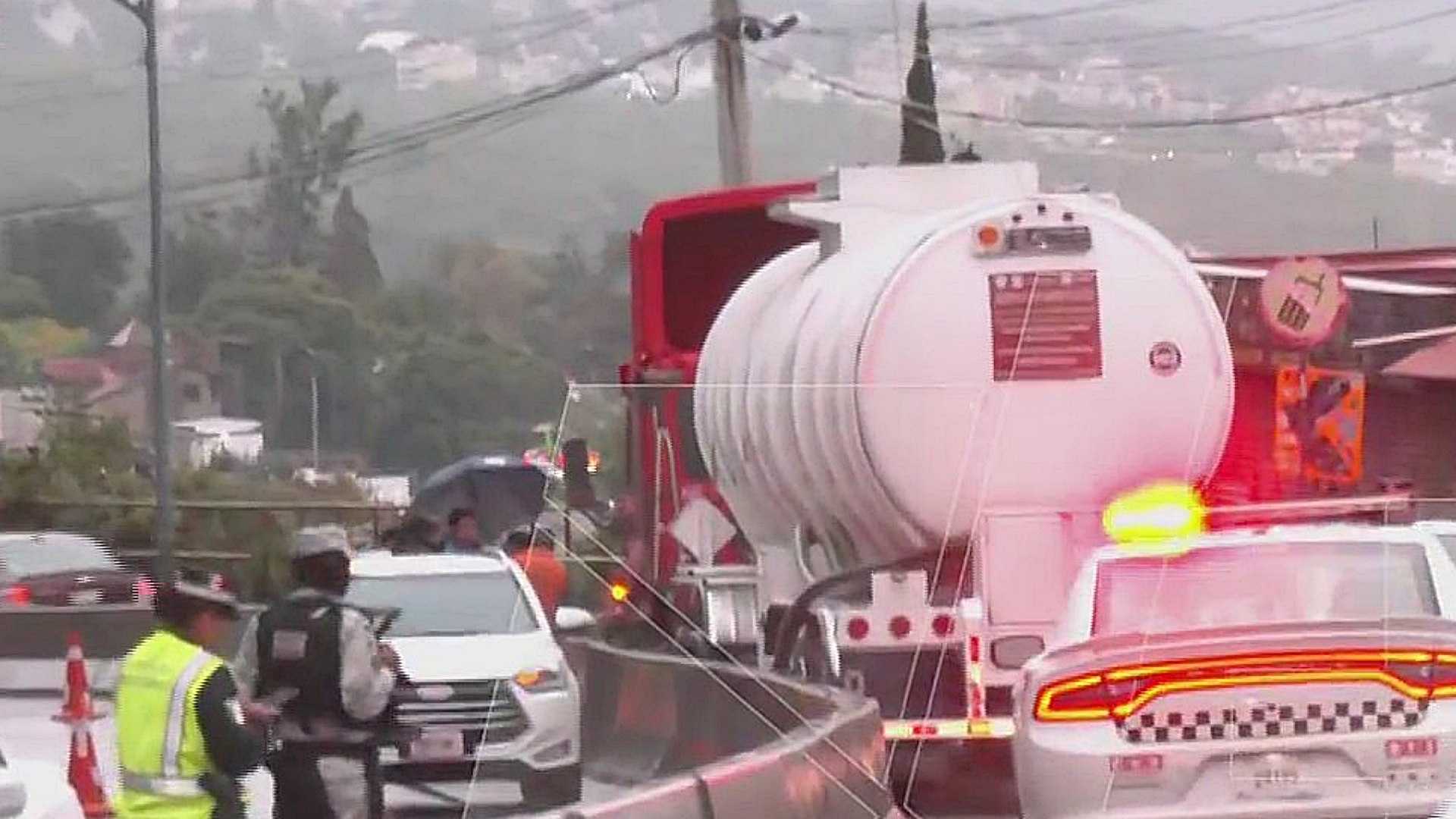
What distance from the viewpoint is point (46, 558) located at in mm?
31125

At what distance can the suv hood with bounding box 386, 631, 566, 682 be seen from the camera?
1508cm

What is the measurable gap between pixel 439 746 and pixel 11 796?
6.96 metres

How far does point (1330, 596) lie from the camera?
28.3 feet

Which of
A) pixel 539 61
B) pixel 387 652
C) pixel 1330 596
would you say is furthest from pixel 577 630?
pixel 539 61

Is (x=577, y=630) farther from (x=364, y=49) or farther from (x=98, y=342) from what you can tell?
(x=364, y=49)

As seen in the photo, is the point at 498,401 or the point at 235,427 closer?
the point at 498,401

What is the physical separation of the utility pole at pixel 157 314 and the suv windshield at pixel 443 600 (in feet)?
56.0

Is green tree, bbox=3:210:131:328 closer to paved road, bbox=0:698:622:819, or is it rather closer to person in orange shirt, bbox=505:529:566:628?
paved road, bbox=0:698:622:819

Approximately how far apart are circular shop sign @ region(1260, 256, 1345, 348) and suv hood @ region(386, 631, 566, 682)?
4.49 meters

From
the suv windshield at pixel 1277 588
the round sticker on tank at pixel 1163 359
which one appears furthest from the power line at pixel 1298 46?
the suv windshield at pixel 1277 588

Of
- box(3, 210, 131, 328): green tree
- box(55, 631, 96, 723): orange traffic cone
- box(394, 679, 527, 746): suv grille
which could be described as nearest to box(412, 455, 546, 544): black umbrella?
box(55, 631, 96, 723): orange traffic cone

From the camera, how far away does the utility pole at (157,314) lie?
1321 inches

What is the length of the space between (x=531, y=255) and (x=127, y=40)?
14025 mm

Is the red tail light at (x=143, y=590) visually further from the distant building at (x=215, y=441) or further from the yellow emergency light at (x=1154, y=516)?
the yellow emergency light at (x=1154, y=516)
